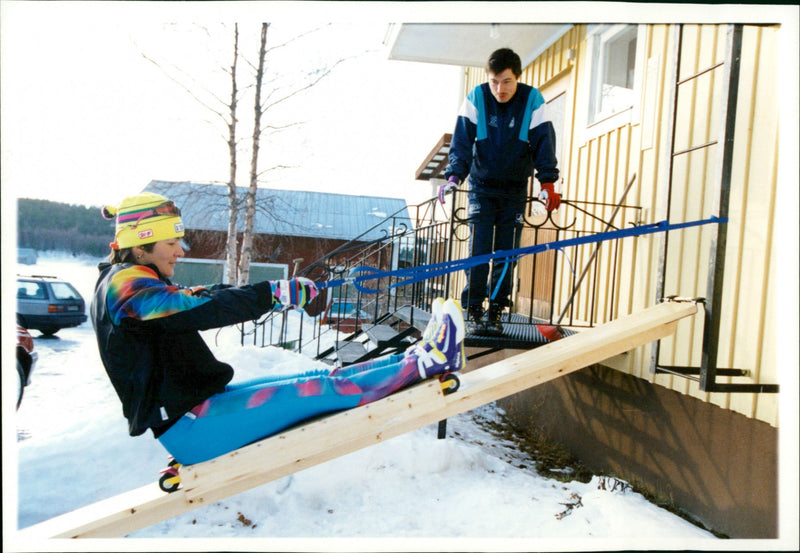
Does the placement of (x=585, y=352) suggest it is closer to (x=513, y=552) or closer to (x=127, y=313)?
(x=513, y=552)

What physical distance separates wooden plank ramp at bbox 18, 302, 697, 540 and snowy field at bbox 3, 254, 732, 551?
9 centimetres

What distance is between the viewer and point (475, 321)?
2814mm

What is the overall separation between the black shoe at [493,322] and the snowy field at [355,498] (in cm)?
89

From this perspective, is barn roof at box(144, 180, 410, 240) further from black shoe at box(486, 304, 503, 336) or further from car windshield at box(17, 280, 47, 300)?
black shoe at box(486, 304, 503, 336)

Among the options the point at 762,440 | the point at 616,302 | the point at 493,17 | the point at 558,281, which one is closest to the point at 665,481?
the point at 762,440

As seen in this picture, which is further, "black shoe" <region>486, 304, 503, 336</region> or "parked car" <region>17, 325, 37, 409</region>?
"parked car" <region>17, 325, 37, 409</region>

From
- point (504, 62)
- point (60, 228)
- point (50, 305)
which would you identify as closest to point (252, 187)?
point (50, 305)

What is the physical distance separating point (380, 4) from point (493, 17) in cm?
43

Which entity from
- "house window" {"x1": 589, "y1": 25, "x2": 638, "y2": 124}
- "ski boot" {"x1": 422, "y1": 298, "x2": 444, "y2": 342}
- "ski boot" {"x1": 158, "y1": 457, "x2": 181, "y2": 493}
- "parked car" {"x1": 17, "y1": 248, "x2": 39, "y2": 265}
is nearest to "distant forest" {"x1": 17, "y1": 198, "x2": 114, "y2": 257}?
"parked car" {"x1": 17, "y1": 248, "x2": 39, "y2": 265}

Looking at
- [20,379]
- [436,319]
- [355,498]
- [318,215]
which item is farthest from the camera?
[318,215]

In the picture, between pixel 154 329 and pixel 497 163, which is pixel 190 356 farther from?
pixel 497 163

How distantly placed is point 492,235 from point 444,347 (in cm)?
121

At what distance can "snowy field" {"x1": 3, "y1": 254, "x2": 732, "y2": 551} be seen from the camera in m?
1.85

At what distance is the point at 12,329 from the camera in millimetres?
1791
